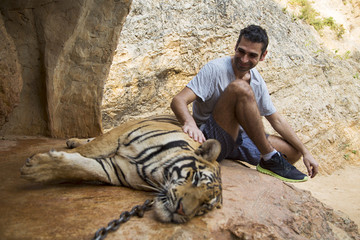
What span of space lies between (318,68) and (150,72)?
4.70 metres

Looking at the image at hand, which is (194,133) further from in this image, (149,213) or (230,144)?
(149,213)

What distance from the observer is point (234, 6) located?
278 inches

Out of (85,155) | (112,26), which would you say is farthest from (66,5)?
(85,155)

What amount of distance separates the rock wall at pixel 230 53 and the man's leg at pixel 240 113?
123 inches

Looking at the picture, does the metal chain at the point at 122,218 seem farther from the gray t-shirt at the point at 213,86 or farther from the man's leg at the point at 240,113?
the gray t-shirt at the point at 213,86

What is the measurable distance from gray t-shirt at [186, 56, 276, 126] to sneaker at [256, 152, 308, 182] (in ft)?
2.21

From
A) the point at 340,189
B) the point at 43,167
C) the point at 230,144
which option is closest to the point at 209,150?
the point at 230,144

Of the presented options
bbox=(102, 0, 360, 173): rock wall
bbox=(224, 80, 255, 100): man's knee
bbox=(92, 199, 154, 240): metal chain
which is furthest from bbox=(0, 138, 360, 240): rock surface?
bbox=(102, 0, 360, 173): rock wall

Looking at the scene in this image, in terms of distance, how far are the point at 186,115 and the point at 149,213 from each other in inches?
43.0

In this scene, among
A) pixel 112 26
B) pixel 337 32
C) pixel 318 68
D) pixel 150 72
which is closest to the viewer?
pixel 112 26

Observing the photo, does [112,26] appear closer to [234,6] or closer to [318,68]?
[234,6]

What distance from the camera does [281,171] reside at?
3092mm

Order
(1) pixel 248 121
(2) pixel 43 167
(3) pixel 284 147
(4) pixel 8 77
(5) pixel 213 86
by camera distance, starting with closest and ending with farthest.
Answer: (2) pixel 43 167 → (1) pixel 248 121 → (4) pixel 8 77 → (5) pixel 213 86 → (3) pixel 284 147

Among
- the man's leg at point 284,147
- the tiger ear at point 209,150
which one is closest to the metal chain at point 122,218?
the tiger ear at point 209,150
